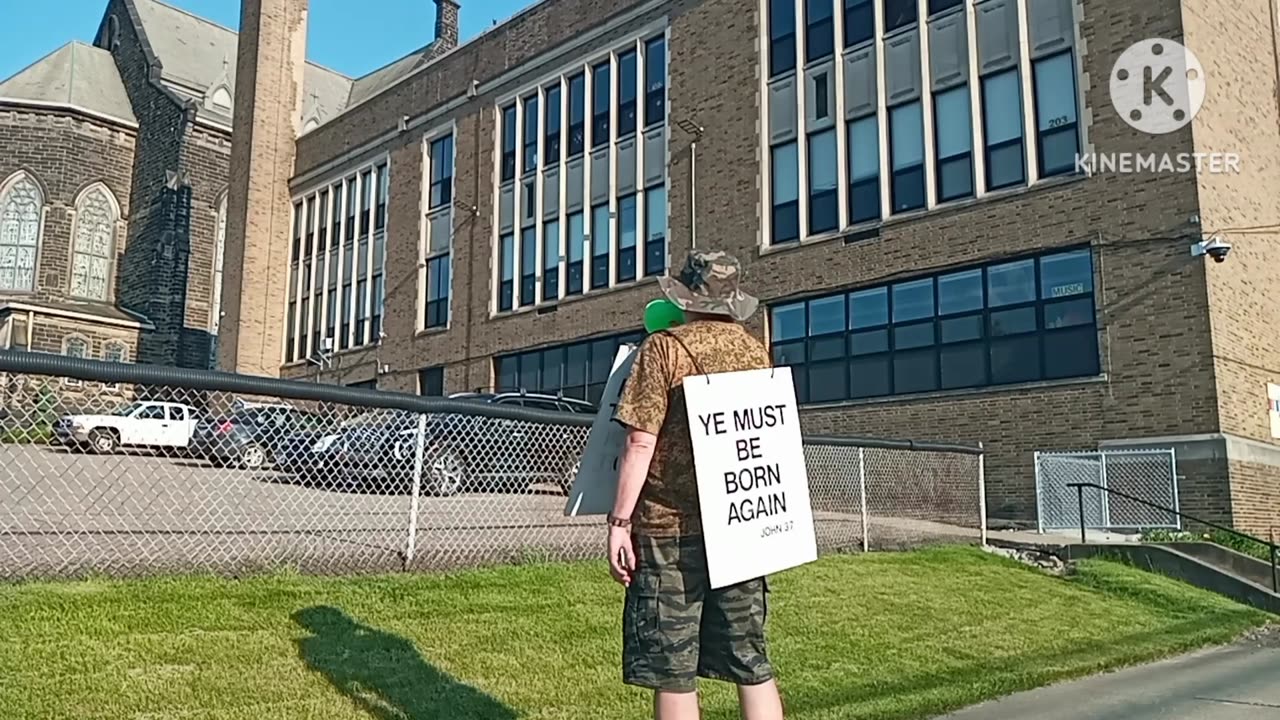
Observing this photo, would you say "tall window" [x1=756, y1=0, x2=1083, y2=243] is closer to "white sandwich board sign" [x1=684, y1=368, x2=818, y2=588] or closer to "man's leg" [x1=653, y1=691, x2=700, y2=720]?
"white sandwich board sign" [x1=684, y1=368, x2=818, y2=588]

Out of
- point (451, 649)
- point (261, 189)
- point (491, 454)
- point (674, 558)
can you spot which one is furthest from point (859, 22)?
point (261, 189)

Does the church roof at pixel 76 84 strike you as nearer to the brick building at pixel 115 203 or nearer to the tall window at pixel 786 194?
the brick building at pixel 115 203

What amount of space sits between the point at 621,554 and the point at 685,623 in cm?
31

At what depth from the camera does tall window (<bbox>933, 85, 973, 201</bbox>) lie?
17844 mm

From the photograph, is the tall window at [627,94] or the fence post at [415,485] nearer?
the fence post at [415,485]

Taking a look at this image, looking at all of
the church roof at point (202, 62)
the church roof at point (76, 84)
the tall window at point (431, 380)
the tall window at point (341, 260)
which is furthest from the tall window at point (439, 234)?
the church roof at point (76, 84)

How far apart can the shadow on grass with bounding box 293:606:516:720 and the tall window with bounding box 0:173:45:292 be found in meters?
42.4

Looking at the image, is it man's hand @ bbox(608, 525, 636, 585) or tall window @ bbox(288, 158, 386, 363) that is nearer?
man's hand @ bbox(608, 525, 636, 585)

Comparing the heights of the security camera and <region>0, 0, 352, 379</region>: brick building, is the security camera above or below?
below

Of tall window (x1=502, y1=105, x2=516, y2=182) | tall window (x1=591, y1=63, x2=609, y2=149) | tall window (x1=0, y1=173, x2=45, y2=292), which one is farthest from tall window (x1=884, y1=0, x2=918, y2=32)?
tall window (x1=0, y1=173, x2=45, y2=292)

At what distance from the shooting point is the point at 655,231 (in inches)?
910

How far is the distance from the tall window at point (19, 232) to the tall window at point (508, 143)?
2497cm

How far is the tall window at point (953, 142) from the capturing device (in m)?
17.8

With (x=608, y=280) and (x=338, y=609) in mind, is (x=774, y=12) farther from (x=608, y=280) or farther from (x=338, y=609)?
(x=338, y=609)
